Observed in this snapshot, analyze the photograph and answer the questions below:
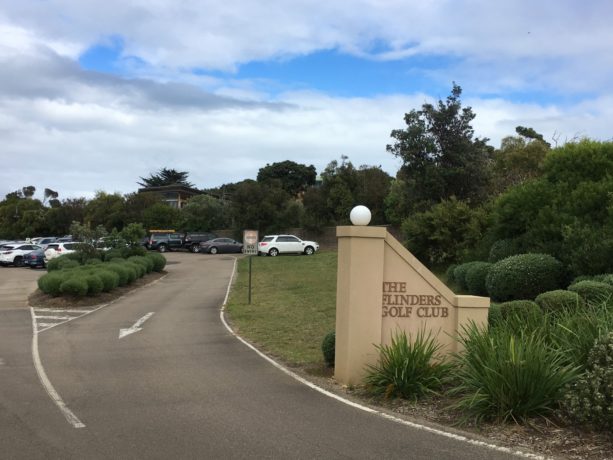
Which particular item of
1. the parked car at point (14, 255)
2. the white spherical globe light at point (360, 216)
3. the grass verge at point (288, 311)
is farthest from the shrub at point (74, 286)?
the parked car at point (14, 255)

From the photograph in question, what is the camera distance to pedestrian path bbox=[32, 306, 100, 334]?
15867 millimetres

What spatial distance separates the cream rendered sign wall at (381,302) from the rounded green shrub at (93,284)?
14481mm

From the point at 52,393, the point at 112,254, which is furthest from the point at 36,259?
the point at 52,393

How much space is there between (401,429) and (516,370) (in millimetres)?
1361

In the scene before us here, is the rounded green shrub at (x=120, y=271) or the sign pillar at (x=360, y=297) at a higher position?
the sign pillar at (x=360, y=297)

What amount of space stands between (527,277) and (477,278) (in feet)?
7.60

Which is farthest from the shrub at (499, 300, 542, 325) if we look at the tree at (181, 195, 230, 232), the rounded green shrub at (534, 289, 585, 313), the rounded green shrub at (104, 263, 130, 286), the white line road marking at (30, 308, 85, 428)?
the tree at (181, 195, 230, 232)

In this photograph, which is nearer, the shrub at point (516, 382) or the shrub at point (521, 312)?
the shrub at point (516, 382)

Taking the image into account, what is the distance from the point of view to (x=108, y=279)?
2181 cm

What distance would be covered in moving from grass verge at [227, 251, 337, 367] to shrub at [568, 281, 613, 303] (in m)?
4.64

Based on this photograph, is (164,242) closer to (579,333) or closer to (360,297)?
(360,297)

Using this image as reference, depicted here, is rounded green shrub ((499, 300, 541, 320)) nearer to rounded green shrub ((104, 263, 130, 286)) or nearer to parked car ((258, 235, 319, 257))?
rounded green shrub ((104, 263, 130, 286))

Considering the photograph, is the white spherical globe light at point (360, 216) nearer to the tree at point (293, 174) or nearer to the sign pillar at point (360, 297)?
the sign pillar at point (360, 297)

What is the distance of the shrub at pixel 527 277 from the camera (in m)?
13.3
